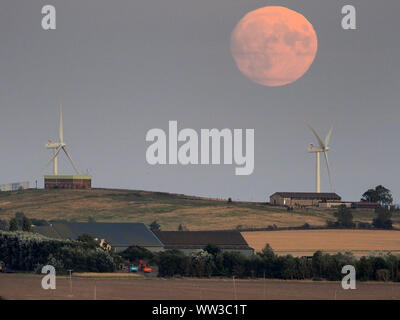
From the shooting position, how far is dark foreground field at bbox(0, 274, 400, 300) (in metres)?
106

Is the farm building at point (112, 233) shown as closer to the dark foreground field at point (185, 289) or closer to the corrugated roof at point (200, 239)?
the corrugated roof at point (200, 239)

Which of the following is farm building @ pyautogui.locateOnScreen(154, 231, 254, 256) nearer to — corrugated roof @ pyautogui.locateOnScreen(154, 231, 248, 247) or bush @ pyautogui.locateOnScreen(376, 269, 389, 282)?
corrugated roof @ pyautogui.locateOnScreen(154, 231, 248, 247)

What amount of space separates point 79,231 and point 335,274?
61.9 meters

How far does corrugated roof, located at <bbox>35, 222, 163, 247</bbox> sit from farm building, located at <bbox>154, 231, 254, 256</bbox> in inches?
110

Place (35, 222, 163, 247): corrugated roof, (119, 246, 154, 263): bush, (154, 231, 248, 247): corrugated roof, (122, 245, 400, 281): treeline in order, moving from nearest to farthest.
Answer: (122, 245, 400, 281): treeline < (119, 246, 154, 263): bush < (35, 222, 163, 247): corrugated roof < (154, 231, 248, 247): corrugated roof

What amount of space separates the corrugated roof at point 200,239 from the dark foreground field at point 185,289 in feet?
177

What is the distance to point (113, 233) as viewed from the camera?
186 metres

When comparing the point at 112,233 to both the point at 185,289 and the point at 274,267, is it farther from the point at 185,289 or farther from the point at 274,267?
the point at 185,289

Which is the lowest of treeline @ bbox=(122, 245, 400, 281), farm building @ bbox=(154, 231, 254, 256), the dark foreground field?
the dark foreground field

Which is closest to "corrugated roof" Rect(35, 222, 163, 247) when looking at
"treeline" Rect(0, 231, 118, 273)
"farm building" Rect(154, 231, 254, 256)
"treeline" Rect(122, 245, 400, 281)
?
"farm building" Rect(154, 231, 254, 256)
